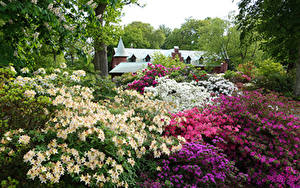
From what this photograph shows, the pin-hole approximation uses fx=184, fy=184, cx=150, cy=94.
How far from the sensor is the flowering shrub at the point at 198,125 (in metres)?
3.60

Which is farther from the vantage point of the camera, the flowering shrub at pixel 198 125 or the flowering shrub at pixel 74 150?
the flowering shrub at pixel 198 125

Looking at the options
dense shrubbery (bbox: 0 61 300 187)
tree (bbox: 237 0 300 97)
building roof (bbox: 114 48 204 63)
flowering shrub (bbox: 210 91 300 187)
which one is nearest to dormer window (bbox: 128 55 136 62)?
building roof (bbox: 114 48 204 63)

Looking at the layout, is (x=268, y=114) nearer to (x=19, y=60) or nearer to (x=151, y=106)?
(x=151, y=106)

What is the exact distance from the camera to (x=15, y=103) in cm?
262

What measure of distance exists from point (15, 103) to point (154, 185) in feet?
7.31

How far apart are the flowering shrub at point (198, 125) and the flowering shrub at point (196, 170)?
0.56 metres

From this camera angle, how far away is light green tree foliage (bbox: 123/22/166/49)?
4200 centimetres

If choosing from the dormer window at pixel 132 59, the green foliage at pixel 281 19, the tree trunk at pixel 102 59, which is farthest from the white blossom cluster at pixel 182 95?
the dormer window at pixel 132 59

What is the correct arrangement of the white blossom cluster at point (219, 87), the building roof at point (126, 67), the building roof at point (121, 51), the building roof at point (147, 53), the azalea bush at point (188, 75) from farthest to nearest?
the building roof at point (147, 53), the building roof at point (121, 51), the building roof at point (126, 67), the azalea bush at point (188, 75), the white blossom cluster at point (219, 87)

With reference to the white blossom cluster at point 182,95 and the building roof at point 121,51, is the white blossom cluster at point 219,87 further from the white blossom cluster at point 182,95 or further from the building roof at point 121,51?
the building roof at point 121,51

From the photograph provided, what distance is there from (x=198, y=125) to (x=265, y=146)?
123 cm

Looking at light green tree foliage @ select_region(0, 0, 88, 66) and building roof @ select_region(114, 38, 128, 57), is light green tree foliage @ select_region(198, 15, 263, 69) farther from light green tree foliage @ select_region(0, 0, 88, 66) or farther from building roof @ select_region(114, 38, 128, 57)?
light green tree foliage @ select_region(0, 0, 88, 66)

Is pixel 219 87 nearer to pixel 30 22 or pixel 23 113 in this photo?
pixel 30 22

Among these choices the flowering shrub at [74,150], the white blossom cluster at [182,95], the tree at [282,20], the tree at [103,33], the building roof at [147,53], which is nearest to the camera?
the flowering shrub at [74,150]
